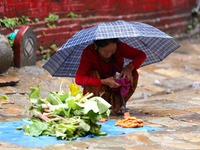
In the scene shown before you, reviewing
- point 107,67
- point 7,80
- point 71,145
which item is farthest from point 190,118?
point 7,80

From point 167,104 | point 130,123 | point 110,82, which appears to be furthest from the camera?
point 167,104

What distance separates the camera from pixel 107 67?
4.41 meters

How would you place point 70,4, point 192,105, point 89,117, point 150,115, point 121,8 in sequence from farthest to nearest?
point 121,8
point 70,4
point 192,105
point 150,115
point 89,117

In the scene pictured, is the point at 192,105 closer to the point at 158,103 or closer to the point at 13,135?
the point at 158,103

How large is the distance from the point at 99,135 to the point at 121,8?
23.0 ft

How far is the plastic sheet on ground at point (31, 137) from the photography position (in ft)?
9.71

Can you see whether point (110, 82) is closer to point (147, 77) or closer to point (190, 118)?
point (190, 118)

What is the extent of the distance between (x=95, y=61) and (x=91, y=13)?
16.0ft

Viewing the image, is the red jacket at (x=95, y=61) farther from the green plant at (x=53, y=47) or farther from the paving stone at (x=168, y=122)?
the green plant at (x=53, y=47)

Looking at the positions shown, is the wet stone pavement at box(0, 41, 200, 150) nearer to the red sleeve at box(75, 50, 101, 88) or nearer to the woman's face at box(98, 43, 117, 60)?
the red sleeve at box(75, 50, 101, 88)

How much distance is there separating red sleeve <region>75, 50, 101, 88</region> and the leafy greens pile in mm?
709

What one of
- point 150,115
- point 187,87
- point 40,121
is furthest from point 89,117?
point 187,87

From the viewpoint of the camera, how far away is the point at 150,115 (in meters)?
4.52

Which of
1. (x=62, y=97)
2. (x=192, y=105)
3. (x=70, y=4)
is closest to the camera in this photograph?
(x=62, y=97)
